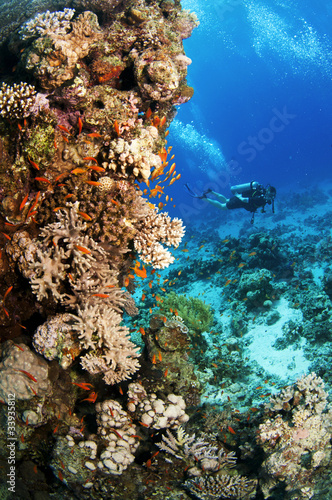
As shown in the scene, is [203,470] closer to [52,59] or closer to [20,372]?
[20,372]

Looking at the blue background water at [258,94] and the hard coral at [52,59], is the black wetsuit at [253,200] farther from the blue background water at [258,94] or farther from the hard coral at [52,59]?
the blue background water at [258,94]

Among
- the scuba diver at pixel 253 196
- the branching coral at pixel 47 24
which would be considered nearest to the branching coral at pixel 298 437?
the branching coral at pixel 47 24

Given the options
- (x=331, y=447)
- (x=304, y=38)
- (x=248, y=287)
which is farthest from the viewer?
(x=304, y=38)

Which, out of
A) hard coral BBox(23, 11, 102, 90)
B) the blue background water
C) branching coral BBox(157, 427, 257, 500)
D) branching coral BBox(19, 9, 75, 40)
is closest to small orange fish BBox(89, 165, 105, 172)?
hard coral BBox(23, 11, 102, 90)

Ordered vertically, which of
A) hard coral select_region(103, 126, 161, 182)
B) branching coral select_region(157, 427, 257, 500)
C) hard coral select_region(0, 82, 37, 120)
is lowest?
branching coral select_region(157, 427, 257, 500)

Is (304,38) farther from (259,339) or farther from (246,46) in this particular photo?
(259,339)

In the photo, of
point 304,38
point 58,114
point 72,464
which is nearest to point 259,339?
point 72,464

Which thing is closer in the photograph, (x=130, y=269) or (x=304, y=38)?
(x=130, y=269)

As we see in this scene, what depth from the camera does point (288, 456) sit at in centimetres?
422

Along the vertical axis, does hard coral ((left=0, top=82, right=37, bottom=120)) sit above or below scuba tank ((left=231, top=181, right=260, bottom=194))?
below

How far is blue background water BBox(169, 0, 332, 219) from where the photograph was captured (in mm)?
50062

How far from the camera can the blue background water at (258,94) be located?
50.1 meters

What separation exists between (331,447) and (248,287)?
5.86 meters

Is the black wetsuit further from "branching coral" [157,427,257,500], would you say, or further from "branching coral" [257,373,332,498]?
"branching coral" [157,427,257,500]
